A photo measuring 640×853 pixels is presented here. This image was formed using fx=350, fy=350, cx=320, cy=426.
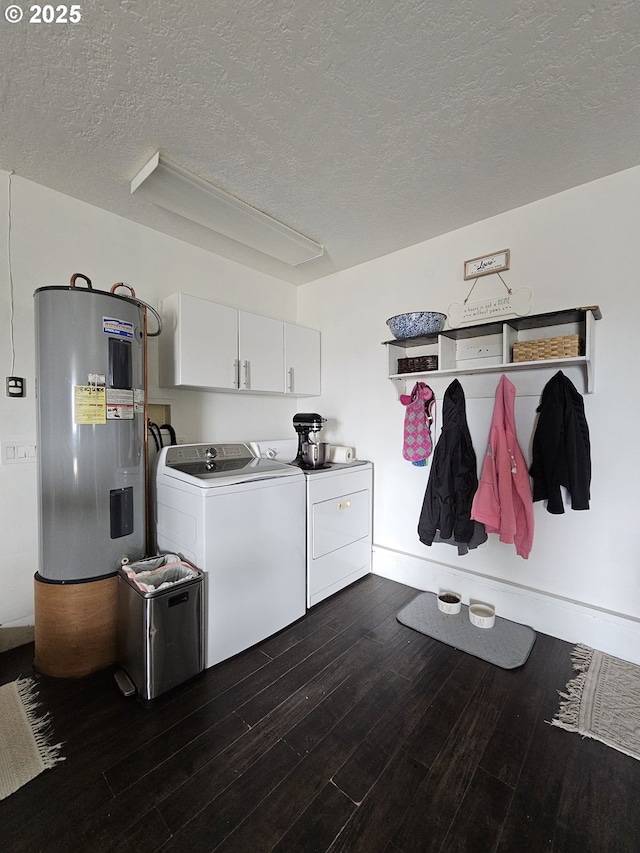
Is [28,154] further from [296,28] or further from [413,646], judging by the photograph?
[413,646]

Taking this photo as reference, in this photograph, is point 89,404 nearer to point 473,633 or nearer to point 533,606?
point 473,633

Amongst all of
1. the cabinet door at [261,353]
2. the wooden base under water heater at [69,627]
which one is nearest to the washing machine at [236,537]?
the wooden base under water heater at [69,627]

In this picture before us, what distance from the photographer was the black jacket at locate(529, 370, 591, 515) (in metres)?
1.88

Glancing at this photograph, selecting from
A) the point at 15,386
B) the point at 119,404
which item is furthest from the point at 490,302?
the point at 15,386

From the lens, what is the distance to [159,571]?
5.95ft

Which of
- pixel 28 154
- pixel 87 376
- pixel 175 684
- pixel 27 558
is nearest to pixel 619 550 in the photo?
pixel 175 684

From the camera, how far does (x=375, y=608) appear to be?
7.70ft

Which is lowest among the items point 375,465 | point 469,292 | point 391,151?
point 375,465

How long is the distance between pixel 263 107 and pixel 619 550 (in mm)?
2794

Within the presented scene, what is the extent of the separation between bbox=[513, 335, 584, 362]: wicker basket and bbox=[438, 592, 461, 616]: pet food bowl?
1.57m

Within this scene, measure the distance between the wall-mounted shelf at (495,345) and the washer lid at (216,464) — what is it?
116 centimetres

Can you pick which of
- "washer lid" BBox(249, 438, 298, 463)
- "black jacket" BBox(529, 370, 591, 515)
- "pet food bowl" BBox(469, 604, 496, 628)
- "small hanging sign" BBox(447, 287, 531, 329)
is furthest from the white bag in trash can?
"small hanging sign" BBox(447, 287, 531, 329)

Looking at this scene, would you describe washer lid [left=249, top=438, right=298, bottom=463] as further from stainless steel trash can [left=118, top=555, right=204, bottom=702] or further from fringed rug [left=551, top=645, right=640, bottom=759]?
fringed rug [left=551, top=645, right=640, bottom=759]

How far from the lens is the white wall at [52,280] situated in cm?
194
